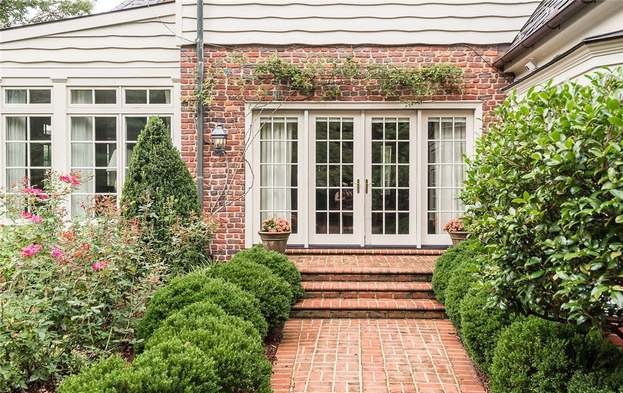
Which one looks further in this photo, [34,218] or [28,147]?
[28,147]

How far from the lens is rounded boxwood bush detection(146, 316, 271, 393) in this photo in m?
3.15

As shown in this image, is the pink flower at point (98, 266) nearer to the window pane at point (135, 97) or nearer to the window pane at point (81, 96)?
the window pane at point (135, 97)

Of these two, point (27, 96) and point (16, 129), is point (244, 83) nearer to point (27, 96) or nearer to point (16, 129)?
point (27, 96)

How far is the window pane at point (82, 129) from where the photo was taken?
8.48m

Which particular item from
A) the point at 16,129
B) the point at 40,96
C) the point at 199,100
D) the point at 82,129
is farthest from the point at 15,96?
the point at 199,100

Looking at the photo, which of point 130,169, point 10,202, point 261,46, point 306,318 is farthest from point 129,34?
point 306,318

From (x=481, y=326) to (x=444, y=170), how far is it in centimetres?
466

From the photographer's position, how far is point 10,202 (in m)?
4.61

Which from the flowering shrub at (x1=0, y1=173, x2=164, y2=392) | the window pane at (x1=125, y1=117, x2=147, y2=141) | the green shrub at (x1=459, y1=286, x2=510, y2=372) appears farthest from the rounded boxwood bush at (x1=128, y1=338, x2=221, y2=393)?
the window pane at (x1=125, y1=117, x2=147, y2=141)

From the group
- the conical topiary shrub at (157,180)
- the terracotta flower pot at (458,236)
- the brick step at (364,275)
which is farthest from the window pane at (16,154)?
→ the terracotta flower pot at (458,236)

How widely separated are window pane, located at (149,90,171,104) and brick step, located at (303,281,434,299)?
151 inches

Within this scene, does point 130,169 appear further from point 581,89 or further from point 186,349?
point 581,89

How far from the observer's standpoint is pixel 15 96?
8.48 m

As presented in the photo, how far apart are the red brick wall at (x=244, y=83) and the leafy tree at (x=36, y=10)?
13.4 m
